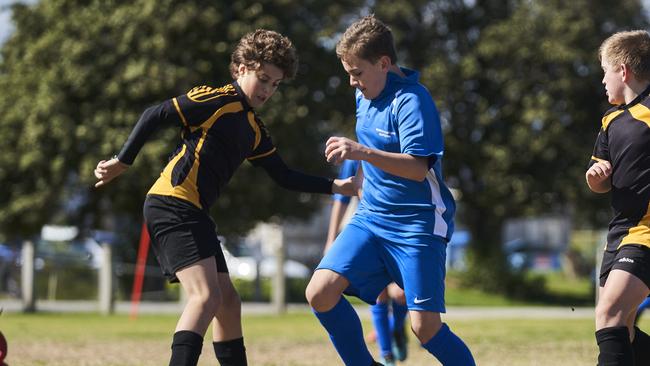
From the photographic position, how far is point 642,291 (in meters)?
5.69

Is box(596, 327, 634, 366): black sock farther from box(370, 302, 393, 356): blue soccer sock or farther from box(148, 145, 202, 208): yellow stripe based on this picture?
box(370, 302, 393, 356): blue soccer sock

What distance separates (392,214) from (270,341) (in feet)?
24.8

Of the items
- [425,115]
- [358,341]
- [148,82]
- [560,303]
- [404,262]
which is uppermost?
[148,82]

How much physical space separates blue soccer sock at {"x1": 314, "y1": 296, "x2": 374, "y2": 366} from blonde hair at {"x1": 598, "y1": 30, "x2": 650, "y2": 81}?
1.95m

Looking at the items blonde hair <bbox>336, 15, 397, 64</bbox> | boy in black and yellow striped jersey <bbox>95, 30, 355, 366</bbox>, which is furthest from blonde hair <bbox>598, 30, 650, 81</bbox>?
boy in black and yellow striped jersey <bbox>95, 30, 355, 366</bbox>

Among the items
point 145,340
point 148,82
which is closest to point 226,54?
point 148,82

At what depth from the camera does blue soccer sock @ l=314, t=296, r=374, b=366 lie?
633cm

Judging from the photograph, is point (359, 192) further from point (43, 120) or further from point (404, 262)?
point (43, 120)

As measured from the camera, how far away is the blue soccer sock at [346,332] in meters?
6.33

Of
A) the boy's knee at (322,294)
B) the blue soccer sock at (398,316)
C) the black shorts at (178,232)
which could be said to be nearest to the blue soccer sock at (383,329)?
the blue soccer sock at (398,316)

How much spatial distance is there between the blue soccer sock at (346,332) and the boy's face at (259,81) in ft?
3.95

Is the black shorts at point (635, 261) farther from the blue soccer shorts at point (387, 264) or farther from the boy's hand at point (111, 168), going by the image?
the boy's hand at point (111, 168)

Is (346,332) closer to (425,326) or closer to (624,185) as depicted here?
(425,326)

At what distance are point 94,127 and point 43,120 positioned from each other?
56.8 inches
